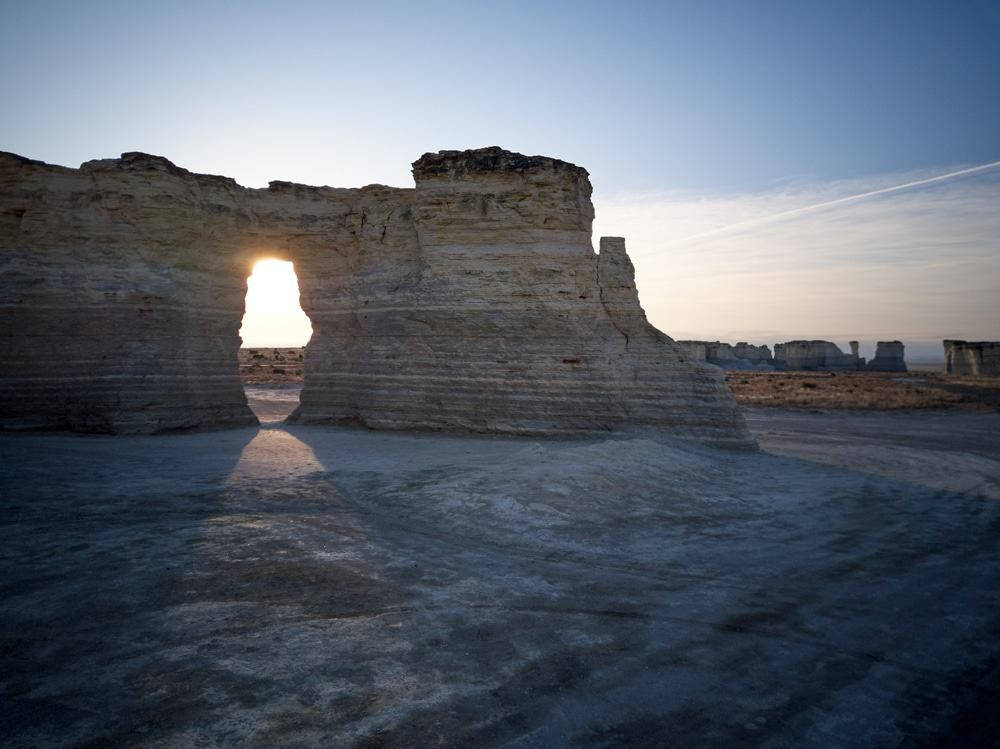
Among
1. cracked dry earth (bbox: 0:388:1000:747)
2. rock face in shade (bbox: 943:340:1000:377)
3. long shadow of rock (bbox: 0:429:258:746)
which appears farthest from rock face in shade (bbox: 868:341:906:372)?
long shadow of rock (bbox: 0:429:258:746)

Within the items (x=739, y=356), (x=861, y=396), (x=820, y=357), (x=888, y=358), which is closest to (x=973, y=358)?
(x=888, y=358)

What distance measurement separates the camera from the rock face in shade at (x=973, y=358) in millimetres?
48406

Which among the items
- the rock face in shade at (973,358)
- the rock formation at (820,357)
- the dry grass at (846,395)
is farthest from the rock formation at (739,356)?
the dry grass at (846,395)

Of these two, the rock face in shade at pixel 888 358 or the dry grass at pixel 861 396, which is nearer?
the dry grass at pixel 861 396

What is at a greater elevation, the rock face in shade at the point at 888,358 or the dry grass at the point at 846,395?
the rock face in shade at the point at 888,358

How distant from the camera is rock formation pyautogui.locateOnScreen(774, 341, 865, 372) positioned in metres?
66.5

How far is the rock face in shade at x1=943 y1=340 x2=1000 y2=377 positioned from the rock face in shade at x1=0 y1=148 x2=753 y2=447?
50819mm

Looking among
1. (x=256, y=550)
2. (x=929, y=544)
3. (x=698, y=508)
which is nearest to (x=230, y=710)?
(x=256, y=550)

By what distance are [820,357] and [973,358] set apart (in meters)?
17.3

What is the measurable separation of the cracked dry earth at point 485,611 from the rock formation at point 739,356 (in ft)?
194

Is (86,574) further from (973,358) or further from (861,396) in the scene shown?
(973,358)

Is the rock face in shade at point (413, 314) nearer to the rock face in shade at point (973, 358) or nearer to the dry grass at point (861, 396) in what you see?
the dry grass at point (861, 396)

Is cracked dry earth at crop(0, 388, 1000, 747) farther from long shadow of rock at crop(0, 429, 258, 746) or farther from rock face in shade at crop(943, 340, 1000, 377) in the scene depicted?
rock face in shade at crop(943, 340, 1000, 377)

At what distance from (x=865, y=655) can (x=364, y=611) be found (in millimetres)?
3482
